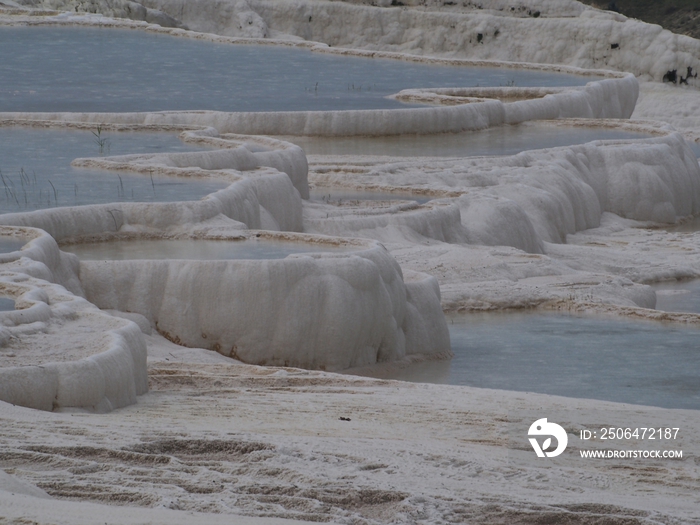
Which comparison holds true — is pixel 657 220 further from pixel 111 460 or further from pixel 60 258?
pixel 111 460

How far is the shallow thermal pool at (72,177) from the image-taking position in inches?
360

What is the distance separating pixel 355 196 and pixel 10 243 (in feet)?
18.0

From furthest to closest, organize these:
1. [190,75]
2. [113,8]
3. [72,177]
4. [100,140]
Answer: [113,8], [190,75], [100,140], [72,177]

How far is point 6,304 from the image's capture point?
6105 millimetres

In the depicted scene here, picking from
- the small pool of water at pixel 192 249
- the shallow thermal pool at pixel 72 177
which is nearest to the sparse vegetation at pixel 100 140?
the shallow thermal pool at pixel 72 177

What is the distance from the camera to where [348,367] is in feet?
25.1

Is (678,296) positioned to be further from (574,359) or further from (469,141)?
(469,141)

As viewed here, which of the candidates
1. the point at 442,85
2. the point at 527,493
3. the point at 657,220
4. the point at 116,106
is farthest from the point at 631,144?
the point at 527,493

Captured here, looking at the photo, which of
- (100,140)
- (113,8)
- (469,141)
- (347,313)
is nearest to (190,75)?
(469,141)

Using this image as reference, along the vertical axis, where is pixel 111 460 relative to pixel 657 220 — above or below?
above

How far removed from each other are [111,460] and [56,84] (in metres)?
13.6

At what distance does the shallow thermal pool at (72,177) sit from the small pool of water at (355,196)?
1328 millimetres

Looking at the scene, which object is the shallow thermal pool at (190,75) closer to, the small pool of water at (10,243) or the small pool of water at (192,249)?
the small pool of water at (192,249)

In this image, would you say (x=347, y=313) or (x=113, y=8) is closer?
(x=347, y=313)
